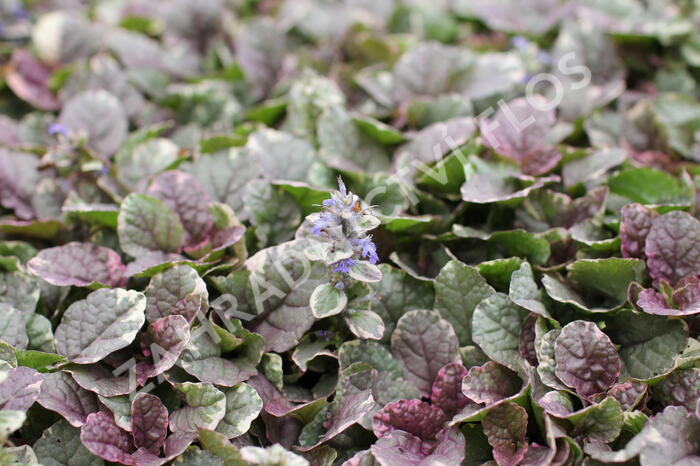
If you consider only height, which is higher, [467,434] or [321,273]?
[321,273]

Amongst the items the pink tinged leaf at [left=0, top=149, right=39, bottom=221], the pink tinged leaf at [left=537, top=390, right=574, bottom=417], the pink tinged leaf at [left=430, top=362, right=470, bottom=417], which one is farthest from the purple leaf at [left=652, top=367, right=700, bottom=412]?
the pink tinged leaf at [left=0, top=149, right=39, bottom=221]

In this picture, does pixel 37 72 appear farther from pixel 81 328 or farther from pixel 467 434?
pixel 467 434

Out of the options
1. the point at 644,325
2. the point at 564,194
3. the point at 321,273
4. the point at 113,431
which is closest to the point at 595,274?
the point at 644,325

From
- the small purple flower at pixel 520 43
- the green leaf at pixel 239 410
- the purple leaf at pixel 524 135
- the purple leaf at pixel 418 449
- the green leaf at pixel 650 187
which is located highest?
the small purple flower at pixel 520 43

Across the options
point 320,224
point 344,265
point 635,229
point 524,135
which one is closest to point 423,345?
point 344,265

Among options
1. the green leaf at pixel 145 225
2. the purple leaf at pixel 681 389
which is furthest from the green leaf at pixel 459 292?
the green leaf at pixel 145 225

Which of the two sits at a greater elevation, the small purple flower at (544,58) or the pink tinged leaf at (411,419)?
the small purple flower at (544,58)

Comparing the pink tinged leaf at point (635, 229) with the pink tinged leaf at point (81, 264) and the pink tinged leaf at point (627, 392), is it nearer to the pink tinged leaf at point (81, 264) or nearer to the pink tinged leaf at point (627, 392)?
the pink tinged leaf at point (627, 392)
